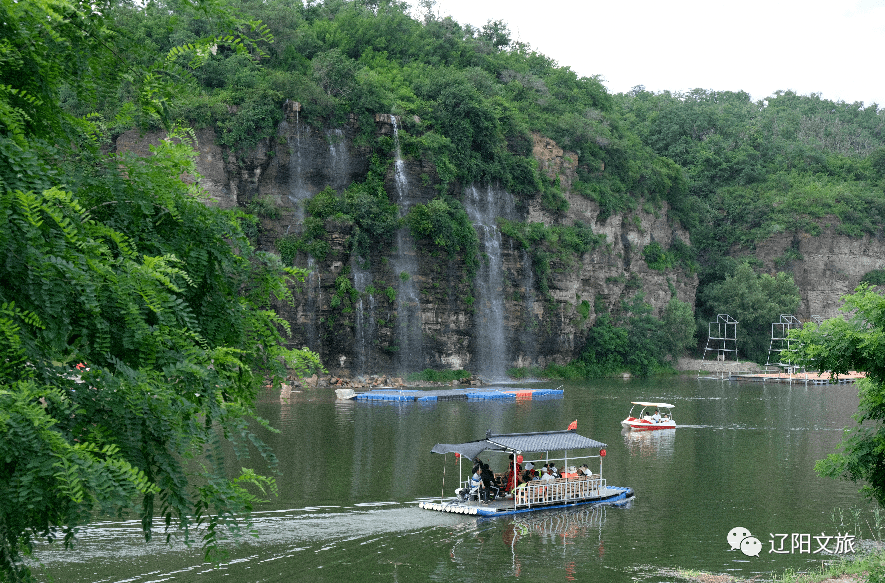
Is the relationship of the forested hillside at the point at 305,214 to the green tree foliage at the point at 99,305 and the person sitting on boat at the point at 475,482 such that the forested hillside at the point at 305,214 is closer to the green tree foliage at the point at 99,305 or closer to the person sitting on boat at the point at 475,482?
the green tree foliage at the point at 99,305

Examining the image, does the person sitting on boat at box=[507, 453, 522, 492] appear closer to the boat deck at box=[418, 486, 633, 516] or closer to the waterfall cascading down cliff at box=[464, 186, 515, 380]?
the boat deck at box=[418, 486, 633, 516]

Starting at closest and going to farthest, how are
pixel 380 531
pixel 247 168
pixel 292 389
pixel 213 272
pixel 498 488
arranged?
pixel 213 272 → pixel 380 531 → pixel 498 488 → pixel 292 389 → pixel 247 168

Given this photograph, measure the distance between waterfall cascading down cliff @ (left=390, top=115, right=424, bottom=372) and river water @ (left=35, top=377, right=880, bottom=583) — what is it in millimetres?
22791

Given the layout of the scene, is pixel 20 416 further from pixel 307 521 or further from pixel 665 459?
pixel 665 459

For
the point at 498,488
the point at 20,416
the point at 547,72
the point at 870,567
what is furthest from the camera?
the point at 547,72

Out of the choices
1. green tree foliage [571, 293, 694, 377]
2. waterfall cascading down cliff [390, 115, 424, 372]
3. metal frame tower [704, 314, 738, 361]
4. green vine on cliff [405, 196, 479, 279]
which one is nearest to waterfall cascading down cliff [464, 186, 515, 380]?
green vine on cliff [405, 196, 479, 279]

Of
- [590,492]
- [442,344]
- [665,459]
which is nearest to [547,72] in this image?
[442,344]

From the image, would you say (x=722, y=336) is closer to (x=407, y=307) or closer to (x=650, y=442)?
(x=407, y=307)

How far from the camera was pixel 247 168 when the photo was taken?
218ft

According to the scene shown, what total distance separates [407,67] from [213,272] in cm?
7786

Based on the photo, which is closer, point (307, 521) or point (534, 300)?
point (307, 521)

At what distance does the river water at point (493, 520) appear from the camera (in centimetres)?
1838

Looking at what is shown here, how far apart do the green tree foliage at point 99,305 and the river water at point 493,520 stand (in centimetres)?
139

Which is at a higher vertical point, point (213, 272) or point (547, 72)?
point (547, 72)
